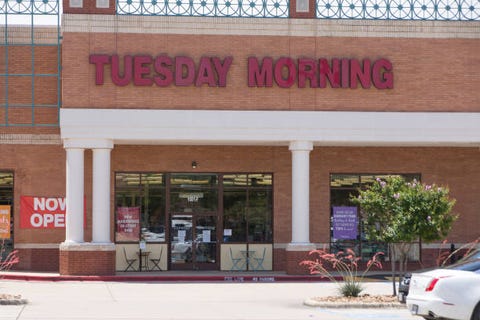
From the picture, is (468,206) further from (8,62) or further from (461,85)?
(8,62)

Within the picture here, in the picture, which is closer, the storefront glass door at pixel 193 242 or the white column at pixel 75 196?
the white column at pixel 75 196

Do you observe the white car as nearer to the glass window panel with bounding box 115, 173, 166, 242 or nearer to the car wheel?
the car wheel

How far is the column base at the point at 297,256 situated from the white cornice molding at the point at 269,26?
6.88 metres

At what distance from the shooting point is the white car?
17.0m

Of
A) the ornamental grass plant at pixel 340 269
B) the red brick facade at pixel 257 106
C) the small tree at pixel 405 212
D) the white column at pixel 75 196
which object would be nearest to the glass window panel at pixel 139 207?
the red brick facade at pixel 257 106

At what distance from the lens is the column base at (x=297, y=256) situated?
3131 cm

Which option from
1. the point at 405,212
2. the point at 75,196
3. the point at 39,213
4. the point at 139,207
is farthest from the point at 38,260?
the point at 405,212

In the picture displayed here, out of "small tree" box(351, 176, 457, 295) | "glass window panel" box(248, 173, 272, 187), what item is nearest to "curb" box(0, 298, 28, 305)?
"small tree" box(351, 176, 457, 295)

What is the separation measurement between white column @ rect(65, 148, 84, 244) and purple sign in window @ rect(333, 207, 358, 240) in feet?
29.8

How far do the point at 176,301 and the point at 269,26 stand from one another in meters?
11.3

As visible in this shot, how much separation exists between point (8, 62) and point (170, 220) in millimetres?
7736

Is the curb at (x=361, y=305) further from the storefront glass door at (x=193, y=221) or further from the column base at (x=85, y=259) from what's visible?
the storefront glass door at (x=193, y=221)

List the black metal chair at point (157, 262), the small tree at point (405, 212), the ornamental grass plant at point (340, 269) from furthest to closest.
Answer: the black metal chair at point (157, 262), the ornamental grass plant at point (340, 269), the small tree at point (405, 212)

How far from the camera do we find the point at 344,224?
3434 centimetres
